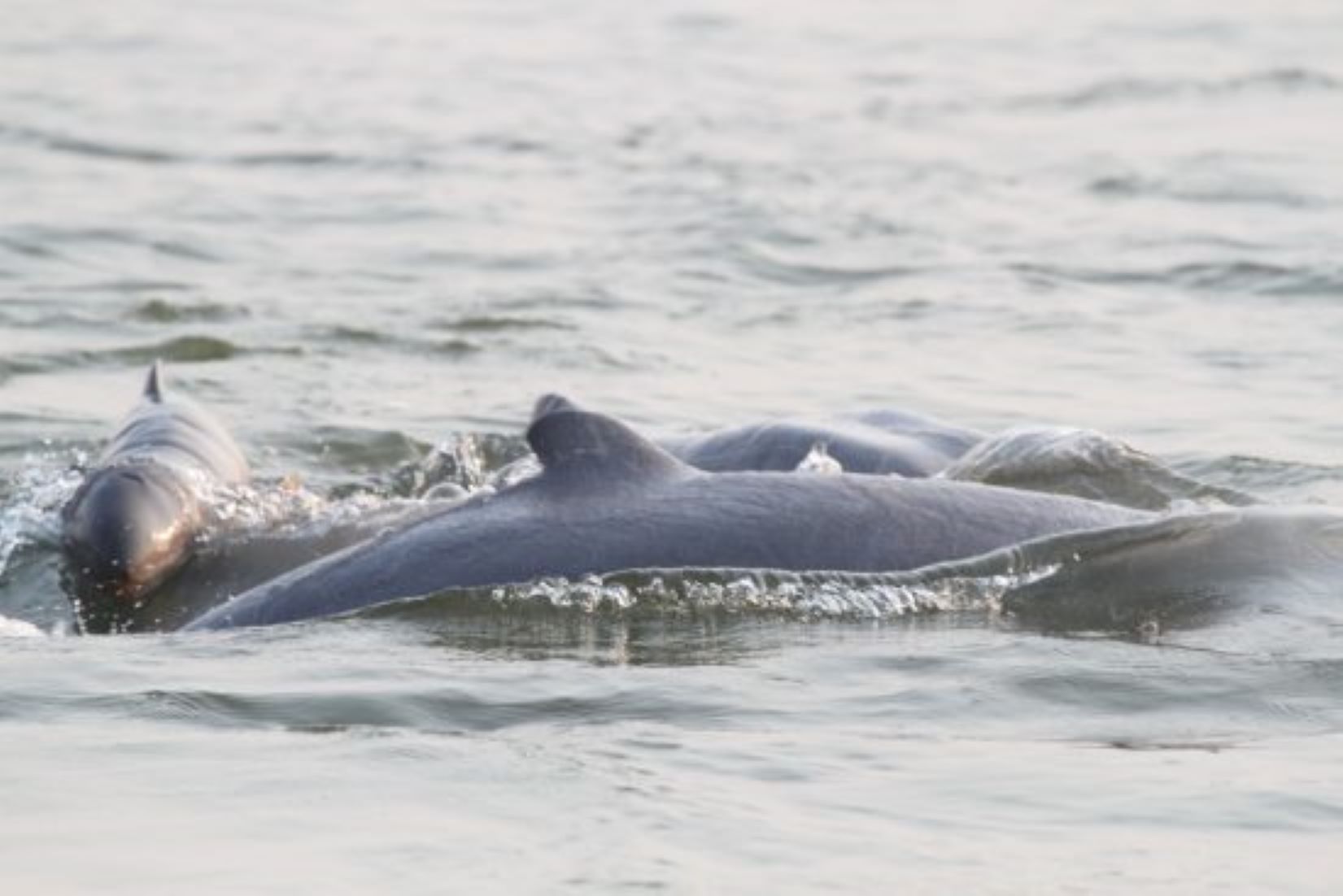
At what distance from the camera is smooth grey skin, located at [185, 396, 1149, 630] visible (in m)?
7.60

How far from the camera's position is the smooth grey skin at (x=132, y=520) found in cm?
857

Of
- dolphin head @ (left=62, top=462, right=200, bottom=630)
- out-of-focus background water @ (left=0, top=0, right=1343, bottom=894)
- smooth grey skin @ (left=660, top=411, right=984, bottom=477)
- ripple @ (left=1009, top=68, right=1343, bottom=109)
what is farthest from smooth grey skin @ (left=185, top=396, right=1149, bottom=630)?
ripple @ (left=1009, top=68, right=1343, bottom=109)

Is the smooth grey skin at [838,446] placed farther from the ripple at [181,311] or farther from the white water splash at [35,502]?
the ripple at [181,311]

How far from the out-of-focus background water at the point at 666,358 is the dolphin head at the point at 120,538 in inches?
13.8

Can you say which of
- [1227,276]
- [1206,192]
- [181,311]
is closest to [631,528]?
[181,311]

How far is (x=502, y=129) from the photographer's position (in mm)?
19578

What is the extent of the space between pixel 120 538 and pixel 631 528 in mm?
1681

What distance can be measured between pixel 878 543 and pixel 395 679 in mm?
1365

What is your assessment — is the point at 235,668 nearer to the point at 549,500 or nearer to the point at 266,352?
the point at 549,500

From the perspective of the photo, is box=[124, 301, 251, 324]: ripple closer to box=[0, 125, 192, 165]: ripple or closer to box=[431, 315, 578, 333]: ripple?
box=[431, 315, 578, 333]: ripple

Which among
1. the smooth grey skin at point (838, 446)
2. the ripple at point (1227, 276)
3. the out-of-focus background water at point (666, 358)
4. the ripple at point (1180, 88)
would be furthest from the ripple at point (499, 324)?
the ripple at point (1180, 88)

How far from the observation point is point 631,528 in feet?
25.1

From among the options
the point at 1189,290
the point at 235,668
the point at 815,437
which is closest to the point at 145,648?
the point at 235,668

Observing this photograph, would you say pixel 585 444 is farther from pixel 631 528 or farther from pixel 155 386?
pixel 155 386
